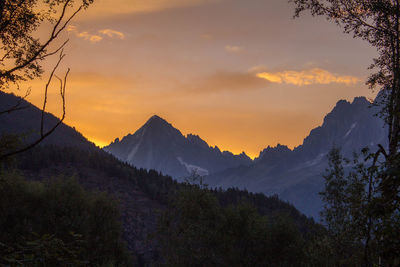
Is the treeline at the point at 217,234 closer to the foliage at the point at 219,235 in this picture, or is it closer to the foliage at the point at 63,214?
the foliage at the point at 219,235

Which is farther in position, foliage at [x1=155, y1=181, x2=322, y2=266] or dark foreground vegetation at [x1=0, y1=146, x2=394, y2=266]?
foliage at [x1=155, y1=181, x2=322, y2=266]

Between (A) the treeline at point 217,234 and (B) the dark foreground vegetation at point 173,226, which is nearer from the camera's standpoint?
(B) the dark foreground vegetation at point 173,226

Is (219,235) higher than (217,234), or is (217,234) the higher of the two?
(217,234)

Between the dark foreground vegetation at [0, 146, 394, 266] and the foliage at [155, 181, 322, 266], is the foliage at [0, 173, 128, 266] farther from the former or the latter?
the foliage at [155, 181, 322, 266]

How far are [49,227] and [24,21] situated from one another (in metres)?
50.6

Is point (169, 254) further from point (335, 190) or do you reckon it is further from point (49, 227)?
point (335, 190)

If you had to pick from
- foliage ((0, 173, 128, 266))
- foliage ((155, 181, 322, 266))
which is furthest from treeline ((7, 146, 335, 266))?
foliage ((0, 173, 128, 266))

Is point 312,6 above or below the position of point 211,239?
above

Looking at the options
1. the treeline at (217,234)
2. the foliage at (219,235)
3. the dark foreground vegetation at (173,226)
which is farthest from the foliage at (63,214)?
the foliage at (219,235)

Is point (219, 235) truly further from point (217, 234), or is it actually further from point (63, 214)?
point (63, 214)

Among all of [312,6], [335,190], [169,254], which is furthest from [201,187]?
[312,6]

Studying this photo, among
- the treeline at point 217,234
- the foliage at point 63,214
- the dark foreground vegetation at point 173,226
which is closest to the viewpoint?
the foliage at point 63,214

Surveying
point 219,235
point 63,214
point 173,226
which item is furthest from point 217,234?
point 63,214

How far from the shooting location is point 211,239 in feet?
211
